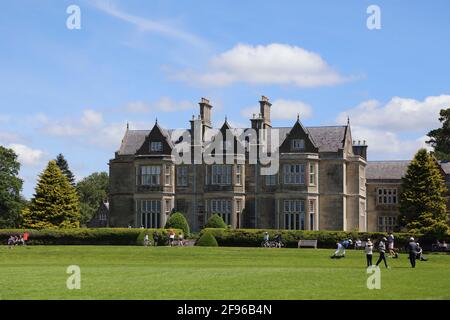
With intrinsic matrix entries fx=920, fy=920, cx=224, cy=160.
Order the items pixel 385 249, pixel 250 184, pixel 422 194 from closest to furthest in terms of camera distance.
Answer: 1. pixel 385 249
2. pixel 422 194
3. pixel 250 184

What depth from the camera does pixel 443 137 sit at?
333ft

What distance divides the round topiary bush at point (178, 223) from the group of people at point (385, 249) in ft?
46.3

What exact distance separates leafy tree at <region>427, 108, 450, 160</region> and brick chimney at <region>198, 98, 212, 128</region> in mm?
31013

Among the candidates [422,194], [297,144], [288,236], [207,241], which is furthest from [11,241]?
[422,194]

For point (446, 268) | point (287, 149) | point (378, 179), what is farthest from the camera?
point (378, 179)

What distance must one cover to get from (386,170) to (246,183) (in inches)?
719

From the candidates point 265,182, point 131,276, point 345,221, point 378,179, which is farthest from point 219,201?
point 131,276

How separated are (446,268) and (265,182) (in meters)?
36.6

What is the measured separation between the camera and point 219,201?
76688mm

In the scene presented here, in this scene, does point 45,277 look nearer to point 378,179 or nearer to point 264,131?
point 264,131

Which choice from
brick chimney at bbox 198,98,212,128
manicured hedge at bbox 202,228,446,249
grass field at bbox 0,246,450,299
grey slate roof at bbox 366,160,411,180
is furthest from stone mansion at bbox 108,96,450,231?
grass field at bbox 0,246,450,299

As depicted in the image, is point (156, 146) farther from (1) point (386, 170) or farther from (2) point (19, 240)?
(1) point (386, 170)

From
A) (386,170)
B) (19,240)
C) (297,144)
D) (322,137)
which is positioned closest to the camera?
(19,240)
